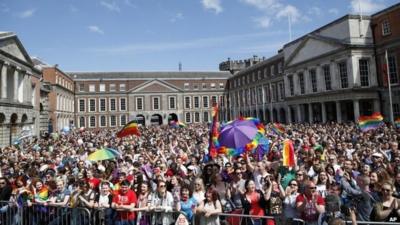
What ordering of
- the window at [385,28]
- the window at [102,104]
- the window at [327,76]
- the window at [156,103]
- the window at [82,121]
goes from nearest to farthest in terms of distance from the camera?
the window at [385,28], the window at [327,76], the window at [82,121], the window at [102,104], the window at [156,103]

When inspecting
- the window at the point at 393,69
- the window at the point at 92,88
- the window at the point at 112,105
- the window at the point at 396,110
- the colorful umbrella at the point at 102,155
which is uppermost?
the window at the point at 92,88

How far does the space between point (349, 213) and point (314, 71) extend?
3935cm

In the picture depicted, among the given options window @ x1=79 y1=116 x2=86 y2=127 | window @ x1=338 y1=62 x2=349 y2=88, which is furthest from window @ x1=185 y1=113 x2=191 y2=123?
window @ x1=338 y1=62 x2=349 y2=88

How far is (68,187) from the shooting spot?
800 centimetres

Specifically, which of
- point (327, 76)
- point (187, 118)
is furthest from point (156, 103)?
point (327, 76)

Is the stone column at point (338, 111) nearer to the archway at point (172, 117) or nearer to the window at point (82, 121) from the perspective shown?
the archway at point (172, 117)

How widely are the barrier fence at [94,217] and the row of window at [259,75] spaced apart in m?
47.4

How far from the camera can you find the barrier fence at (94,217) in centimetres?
613

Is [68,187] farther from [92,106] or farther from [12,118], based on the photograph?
[92,106]

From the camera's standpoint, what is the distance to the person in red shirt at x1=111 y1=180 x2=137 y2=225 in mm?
6734

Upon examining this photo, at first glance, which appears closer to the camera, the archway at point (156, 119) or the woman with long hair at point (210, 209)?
the woman with long hair at point (210, 209)

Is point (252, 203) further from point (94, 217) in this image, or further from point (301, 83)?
point (301, 83)

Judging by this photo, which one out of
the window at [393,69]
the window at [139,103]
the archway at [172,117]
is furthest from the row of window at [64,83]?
the window at [393,69]

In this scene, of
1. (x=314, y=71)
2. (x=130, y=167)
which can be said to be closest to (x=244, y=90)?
(x=314, y=71)
